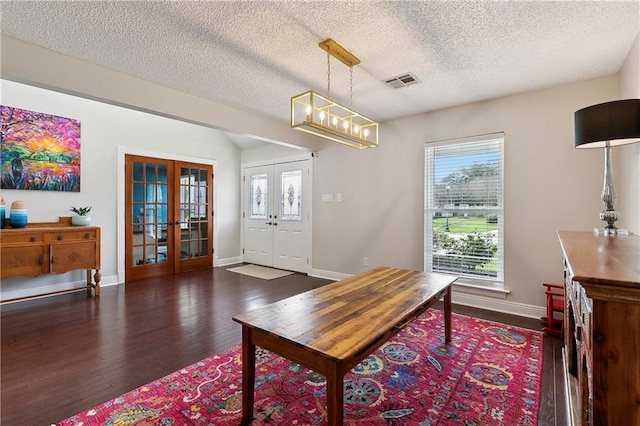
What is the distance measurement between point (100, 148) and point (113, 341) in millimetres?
3217

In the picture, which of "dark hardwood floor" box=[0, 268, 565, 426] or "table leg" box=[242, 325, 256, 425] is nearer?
"table leg" box=[242, 325, 256, 425]

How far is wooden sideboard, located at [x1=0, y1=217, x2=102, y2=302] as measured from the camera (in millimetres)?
3387

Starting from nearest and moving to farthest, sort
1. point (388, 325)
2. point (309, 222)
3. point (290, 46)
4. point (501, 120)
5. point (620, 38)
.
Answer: point (388, 325), point (620, 38), point (290, 46), point (501, 120), point (309, 222)

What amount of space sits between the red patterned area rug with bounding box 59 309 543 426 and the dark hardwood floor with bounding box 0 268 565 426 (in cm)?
14

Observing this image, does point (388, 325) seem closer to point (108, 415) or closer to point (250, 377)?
point (250, 377)

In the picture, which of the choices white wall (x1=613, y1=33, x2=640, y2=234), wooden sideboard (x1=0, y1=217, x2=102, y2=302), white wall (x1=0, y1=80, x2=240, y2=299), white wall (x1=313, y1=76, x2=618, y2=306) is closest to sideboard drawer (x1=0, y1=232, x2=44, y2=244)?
wooden sideboard (x1=0, y1=217, x2=102, y2=302)

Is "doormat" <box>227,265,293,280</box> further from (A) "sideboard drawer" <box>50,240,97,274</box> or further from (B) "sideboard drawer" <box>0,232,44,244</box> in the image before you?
(B) "sideboard drawer" <box>0,232,44,244</box>

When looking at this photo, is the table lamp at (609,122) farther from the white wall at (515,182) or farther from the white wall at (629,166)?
the white wall at (515,182)

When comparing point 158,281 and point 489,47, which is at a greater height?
point 489,47

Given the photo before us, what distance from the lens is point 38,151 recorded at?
12.8 feet

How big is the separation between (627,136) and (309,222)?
4.22 meters

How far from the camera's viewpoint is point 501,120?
3408mm

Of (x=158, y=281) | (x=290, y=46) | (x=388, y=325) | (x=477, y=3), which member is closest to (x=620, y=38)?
(x=477, y=3)

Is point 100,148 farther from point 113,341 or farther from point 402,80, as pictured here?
point 402,80
